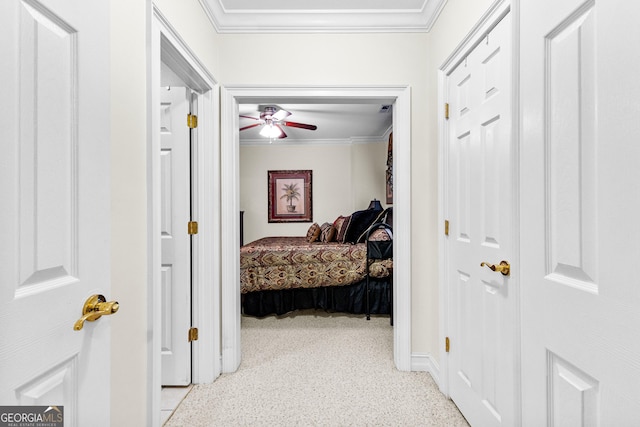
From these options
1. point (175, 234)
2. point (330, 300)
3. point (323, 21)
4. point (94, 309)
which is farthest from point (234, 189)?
point (330, 300)

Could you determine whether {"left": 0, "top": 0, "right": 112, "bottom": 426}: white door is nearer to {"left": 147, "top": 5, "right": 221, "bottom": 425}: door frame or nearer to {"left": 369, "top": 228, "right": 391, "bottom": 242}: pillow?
{"left": 147, "top": 5, "right": 221, "bottom": 425}: door frame

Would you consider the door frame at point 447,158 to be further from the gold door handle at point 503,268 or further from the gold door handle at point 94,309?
the gold door handle at point 94,309

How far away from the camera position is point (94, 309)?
816 millimetres

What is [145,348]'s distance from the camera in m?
1.34

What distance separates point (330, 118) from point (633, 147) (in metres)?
4.34

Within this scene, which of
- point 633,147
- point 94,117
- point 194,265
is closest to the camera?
point 633,147

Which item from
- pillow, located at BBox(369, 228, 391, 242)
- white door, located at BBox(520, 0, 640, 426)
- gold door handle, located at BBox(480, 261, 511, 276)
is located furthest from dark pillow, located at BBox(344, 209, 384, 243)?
white door, located at BBox(520, 0, 640, 426)

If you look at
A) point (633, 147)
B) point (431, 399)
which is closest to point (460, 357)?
point (431, 399)

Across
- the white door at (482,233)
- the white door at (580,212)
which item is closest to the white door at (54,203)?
the white door at (580,212)

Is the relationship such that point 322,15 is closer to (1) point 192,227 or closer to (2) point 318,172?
(1) point 192,227

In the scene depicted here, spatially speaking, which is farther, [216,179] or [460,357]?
[216,179]

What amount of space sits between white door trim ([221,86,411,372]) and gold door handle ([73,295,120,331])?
1.40m

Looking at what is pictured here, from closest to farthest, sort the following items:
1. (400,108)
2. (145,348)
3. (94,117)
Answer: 1. (94,117)
2. (145,348)
3. (400,108)

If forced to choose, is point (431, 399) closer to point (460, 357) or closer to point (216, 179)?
point (460, 357)
